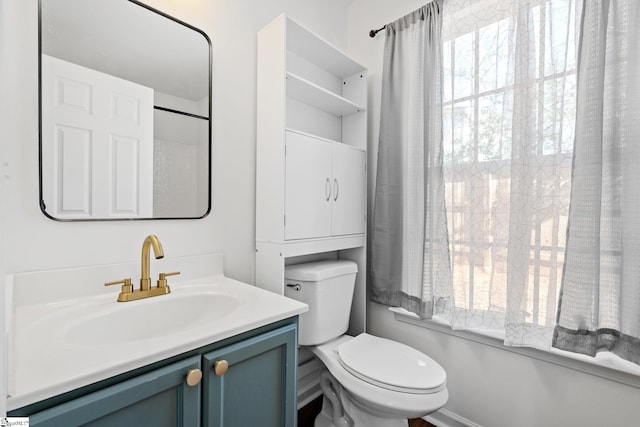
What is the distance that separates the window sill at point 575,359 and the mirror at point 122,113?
142 cm

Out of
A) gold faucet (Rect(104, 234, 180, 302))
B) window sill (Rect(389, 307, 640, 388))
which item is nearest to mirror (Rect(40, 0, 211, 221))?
gold faucet (Rect(104, 234, 180, 302))

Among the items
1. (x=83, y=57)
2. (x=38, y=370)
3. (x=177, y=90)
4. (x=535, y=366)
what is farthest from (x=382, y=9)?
(x=38, y=370)

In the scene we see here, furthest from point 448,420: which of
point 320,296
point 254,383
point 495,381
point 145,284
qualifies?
point 145,284

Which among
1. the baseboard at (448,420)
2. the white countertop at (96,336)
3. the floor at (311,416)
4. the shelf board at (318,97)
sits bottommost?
the floor at (311,416)

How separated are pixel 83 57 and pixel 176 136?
0.39 m

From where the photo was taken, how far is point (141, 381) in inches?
27.0

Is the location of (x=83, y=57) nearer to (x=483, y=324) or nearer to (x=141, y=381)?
(x=141, y=381)

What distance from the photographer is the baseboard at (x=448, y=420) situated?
151 cm

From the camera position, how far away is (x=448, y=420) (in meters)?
1.56

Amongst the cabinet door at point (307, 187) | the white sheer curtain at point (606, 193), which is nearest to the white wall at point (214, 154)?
the cabinet door at point (307, 187)

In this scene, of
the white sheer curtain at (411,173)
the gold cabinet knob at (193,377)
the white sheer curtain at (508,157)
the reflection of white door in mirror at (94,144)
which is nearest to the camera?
the gold cabinet knob at (193,377)

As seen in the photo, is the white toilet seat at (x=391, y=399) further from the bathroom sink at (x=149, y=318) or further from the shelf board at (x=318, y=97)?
the shelf board at (x=318, y=97)

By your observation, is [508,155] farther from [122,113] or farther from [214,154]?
[122,113]

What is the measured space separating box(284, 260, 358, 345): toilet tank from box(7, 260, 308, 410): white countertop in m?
0.34
